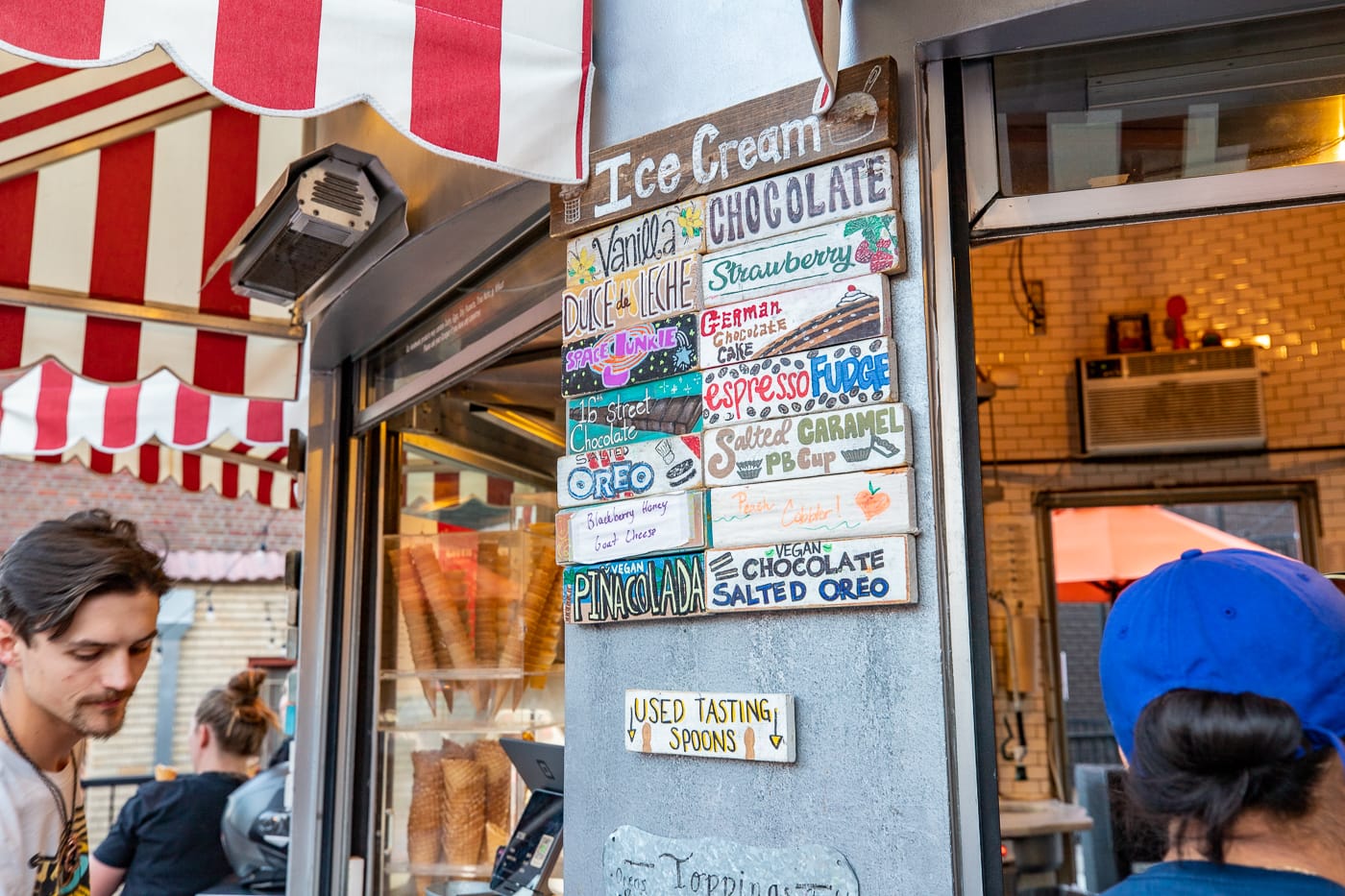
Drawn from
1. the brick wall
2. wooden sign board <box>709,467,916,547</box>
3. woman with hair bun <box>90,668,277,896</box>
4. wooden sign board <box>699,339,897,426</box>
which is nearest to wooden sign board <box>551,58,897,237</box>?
wooden sign board <box>699,339,897,426</box>

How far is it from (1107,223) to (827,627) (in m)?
0.80

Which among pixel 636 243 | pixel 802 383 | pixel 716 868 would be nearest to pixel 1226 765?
pixel 802 383

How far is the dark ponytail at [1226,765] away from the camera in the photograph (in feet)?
3.22

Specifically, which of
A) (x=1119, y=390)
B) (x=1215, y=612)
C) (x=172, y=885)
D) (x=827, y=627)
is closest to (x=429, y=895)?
(x=172, y=885)

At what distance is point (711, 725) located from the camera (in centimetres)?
197

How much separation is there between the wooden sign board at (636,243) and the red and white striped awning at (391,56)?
0.13m

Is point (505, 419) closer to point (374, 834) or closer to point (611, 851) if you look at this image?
point (374, 834)

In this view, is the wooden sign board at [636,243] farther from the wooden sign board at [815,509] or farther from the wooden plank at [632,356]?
the wooden sign board at [815,509]

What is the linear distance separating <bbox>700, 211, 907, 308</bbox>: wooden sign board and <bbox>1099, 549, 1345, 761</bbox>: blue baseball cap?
83 cm

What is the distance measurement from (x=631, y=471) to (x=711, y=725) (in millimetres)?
485

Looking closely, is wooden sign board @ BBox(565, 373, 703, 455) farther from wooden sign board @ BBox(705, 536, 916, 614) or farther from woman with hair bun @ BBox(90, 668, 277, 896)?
woman with hair bun @ BBox(90, 668, 277, 896)

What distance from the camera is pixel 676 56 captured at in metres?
2.21

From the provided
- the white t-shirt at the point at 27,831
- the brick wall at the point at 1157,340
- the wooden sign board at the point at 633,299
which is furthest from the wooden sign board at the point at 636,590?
the brick wall at the point at 1157,340

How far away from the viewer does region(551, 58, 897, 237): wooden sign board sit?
186 cm
